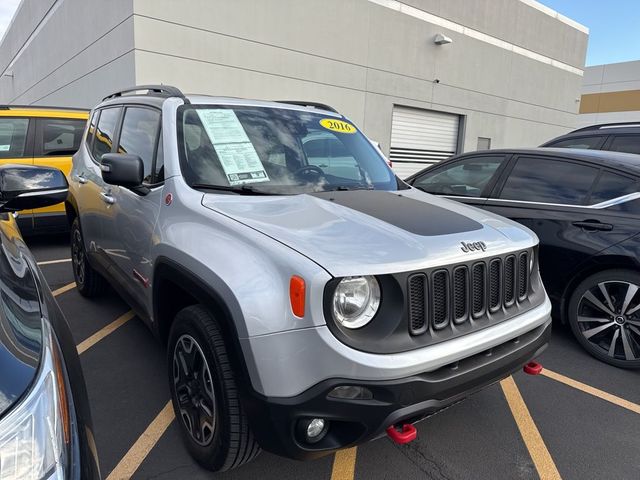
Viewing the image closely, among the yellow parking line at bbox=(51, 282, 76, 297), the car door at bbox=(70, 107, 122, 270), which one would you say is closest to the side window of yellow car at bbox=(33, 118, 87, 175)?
the yellow parking line at bbox=(51, 282, 76, 297)

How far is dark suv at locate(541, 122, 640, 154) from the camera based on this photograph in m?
5.90

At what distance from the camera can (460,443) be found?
8.41 feet

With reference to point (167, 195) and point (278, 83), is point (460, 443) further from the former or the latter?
point (278, 83)

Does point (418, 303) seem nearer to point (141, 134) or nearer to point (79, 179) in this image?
point (141, 134)

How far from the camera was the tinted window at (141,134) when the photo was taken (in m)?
2.92

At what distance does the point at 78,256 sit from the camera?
454 centimetres

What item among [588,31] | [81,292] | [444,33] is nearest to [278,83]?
[444,33]

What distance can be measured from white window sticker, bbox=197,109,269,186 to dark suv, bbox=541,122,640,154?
5.07 metres

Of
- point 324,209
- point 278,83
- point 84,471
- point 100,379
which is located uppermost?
point 278,83

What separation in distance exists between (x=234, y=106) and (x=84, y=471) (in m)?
2.41

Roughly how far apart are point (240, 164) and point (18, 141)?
16.4 ft

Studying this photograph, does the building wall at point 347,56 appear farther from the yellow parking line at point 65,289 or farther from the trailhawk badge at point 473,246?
the trailhawk badge at point 473,246

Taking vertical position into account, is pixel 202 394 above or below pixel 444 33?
below

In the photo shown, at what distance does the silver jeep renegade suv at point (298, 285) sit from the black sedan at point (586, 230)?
4.20 feet
